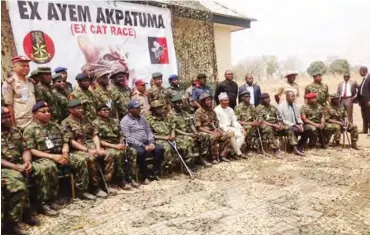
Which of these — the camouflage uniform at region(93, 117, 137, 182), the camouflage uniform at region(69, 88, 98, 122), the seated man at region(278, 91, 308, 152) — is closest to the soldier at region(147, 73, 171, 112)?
the camouflage uniform at region(93, 117, 137, 182)

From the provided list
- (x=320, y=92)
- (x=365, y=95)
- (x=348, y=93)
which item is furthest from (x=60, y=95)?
(x=348, y=93)

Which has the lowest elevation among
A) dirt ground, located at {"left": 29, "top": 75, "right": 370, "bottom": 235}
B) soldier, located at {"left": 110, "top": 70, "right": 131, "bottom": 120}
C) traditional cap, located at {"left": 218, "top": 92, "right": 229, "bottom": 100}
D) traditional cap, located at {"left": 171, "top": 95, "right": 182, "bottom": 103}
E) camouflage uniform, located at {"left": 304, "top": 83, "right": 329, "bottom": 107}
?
dirt ground, located at {"left": 29, "top": 75, "right": 370, "bottom": 235}

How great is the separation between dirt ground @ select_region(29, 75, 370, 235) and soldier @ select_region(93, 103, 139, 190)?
0.29 meters

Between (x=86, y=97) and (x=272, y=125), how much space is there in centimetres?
392

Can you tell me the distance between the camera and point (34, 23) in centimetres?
668

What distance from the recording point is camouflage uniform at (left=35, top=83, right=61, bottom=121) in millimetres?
5512

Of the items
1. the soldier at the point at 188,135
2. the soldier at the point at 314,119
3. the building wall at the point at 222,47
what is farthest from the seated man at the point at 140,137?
the building wall at the point at 222,47

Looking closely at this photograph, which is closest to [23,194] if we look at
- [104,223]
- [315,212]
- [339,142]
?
[104,223]

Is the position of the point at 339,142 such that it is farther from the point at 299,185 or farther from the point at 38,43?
the point at 38,43

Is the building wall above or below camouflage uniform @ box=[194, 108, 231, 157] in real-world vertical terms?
above

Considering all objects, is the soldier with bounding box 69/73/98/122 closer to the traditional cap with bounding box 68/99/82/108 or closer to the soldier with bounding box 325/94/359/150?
the traditional cap with bounding box 68/99/82/108

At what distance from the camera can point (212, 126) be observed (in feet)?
25.1

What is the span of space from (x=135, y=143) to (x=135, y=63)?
2.57 metres

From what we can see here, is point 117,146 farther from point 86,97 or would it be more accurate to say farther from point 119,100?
point 119,100
